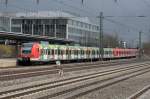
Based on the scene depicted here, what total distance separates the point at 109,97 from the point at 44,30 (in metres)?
128

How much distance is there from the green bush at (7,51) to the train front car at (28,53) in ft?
29.0

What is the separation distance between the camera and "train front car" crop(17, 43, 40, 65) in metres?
52.5

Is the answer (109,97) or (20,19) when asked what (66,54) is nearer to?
(109,97)

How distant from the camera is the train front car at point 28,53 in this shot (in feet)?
172

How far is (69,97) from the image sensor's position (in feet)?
53.0

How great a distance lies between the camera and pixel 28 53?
5322 centimetres

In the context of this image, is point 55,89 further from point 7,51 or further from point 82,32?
point 82,32

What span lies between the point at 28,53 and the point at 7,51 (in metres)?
13.4

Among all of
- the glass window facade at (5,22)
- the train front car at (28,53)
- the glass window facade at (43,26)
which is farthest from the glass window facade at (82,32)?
the train front car at (28,53)

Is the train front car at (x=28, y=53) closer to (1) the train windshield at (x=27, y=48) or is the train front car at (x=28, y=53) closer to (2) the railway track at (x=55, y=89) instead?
(1) the train windshield at (x=27, y=48)

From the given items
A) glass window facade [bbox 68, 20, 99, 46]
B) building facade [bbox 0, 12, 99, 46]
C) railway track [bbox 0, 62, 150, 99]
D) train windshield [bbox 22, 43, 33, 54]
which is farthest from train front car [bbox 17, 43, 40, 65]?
building facade [bbox 0, 12, 99, 46]

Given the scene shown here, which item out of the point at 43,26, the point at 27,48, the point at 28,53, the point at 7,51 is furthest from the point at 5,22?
the point at 28,53

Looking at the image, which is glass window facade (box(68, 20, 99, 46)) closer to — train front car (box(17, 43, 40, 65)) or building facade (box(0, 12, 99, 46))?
building facade (box(0, 12, 99, 46))

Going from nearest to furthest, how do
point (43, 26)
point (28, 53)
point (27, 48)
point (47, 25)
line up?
point (28, 53), point (27, 48), point (43, 26), point (47, 25)
